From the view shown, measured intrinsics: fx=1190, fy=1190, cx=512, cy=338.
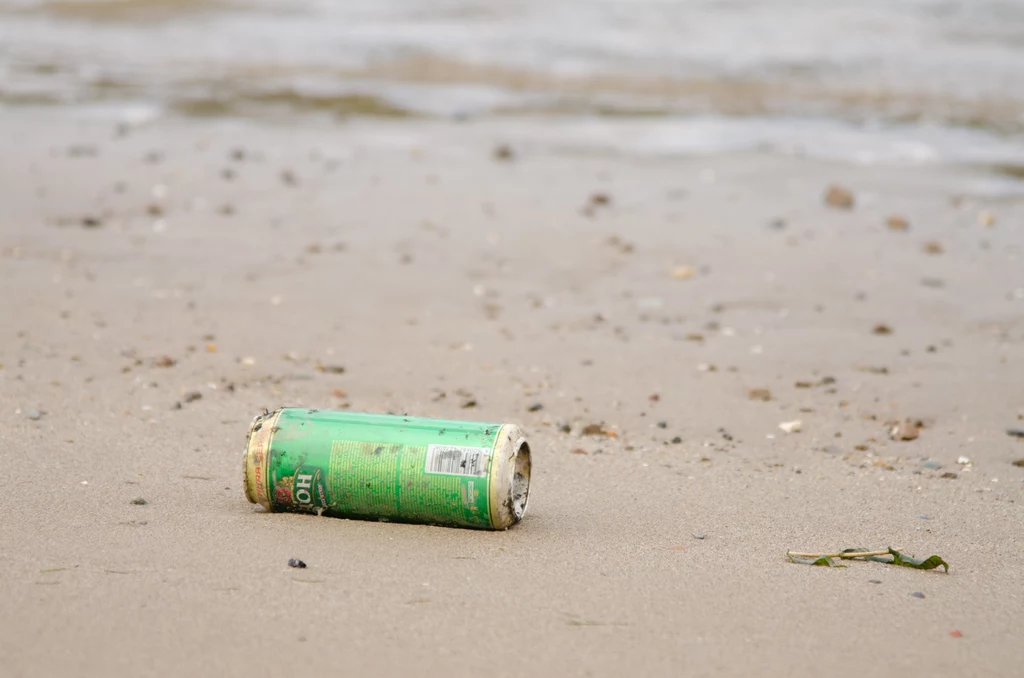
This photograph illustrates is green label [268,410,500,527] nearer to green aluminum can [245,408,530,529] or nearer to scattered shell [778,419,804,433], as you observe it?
green aluminum can [245,408,530,529]

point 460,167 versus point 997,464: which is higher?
point 460,167

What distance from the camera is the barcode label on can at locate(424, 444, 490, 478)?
10.0 ft

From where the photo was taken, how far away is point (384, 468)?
10.2 ft

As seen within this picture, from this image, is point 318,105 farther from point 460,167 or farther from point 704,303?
point 704,303

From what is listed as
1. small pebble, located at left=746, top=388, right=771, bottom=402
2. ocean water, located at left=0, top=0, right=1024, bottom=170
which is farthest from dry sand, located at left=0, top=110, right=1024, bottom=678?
Result: ocean water, located at left=0, top=0, right=1024, bottom=170

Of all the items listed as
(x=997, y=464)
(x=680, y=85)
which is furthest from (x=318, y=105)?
(x=997, y=464)

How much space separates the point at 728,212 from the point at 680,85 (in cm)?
631

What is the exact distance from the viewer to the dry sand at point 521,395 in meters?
Answer: 2.58

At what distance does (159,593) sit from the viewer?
8.75 feet

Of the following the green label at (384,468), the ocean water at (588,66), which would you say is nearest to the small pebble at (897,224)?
the ocean water at (588,66)

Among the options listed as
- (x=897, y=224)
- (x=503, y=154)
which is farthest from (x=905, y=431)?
(x=503, y=154)

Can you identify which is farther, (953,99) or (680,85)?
(680,85)

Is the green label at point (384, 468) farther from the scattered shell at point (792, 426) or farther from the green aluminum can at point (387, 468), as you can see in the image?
the scattered shell at point (792, 426)

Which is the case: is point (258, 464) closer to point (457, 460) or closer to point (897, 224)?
point (457, 460)
